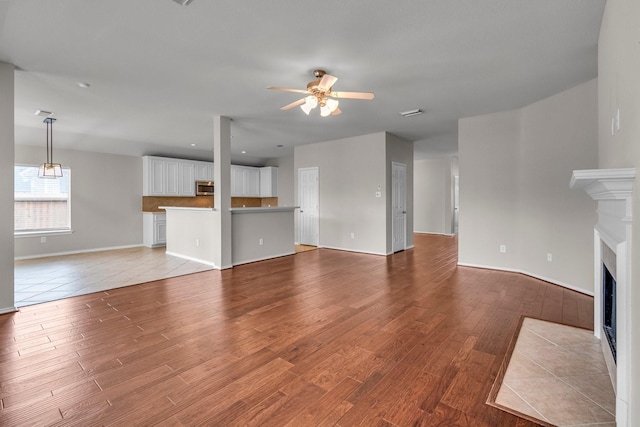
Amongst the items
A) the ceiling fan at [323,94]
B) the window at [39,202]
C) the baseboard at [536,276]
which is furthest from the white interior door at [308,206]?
the window at [39,202]

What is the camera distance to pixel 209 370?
214cm

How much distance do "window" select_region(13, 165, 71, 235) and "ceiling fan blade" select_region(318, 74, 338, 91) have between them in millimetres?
6963

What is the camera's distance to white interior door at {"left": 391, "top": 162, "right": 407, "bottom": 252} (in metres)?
6.77

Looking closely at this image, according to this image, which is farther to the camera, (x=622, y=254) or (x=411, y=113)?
(x=411, y=113)

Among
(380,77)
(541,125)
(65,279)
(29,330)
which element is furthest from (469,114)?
(65,279)

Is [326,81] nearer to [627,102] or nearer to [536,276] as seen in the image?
Result: [627,102]

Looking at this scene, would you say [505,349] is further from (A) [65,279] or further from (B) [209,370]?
(A) [65,279]

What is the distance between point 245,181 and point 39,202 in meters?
5.10

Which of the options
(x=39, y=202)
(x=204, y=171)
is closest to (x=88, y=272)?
(x=39, y=202)

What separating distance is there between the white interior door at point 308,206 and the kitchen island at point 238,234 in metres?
1.10

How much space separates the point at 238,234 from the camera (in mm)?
5711

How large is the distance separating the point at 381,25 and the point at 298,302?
289cm

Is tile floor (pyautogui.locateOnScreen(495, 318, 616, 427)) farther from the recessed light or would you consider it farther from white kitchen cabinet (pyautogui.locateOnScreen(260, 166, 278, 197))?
white kitchen cabinet (pyautogui.locateOnScreen(260, 166, 278, 197))

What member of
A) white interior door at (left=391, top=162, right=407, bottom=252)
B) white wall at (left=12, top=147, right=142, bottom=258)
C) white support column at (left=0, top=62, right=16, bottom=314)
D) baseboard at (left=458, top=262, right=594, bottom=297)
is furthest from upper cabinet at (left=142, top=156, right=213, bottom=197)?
baseboard at (left=458, top=262, right=594, bottom=297)
